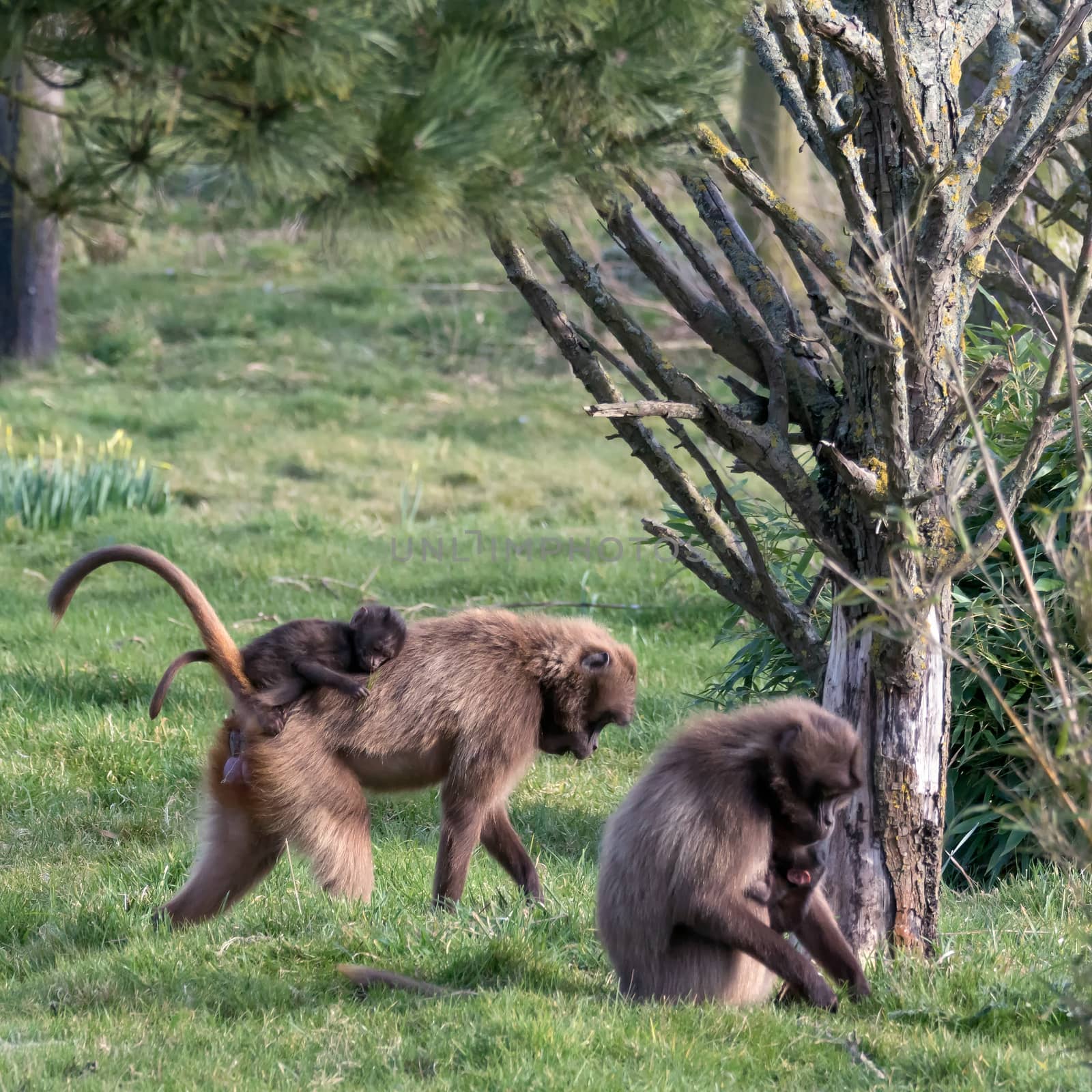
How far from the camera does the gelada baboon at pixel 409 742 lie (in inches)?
174

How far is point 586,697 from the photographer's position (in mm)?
4773

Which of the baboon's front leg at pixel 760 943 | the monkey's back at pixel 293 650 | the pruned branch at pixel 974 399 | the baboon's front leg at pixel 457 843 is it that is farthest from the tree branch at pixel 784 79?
the baboon's front leg at pixel 457 843

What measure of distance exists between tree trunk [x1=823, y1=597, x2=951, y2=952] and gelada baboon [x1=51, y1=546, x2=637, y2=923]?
1059mm

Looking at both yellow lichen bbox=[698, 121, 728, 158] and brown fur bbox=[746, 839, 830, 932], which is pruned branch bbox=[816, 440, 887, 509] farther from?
brown fur bbox=[746, 839, 830, 932]

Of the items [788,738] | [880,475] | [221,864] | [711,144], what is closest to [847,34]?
[711,144]

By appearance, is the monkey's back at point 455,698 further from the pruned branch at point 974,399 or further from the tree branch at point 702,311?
the pruned branch at point 974,399

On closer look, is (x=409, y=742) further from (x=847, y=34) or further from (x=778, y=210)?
(x=847, y=34)

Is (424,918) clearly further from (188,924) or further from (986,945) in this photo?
(986,945)

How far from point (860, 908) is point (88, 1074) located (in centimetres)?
208

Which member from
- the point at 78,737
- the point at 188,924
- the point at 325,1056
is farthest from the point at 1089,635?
the point at 78,737

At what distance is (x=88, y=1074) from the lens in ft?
10.9

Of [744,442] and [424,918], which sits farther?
[424,918]

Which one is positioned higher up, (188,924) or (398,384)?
(398,384)

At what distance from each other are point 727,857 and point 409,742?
1.32 meters
